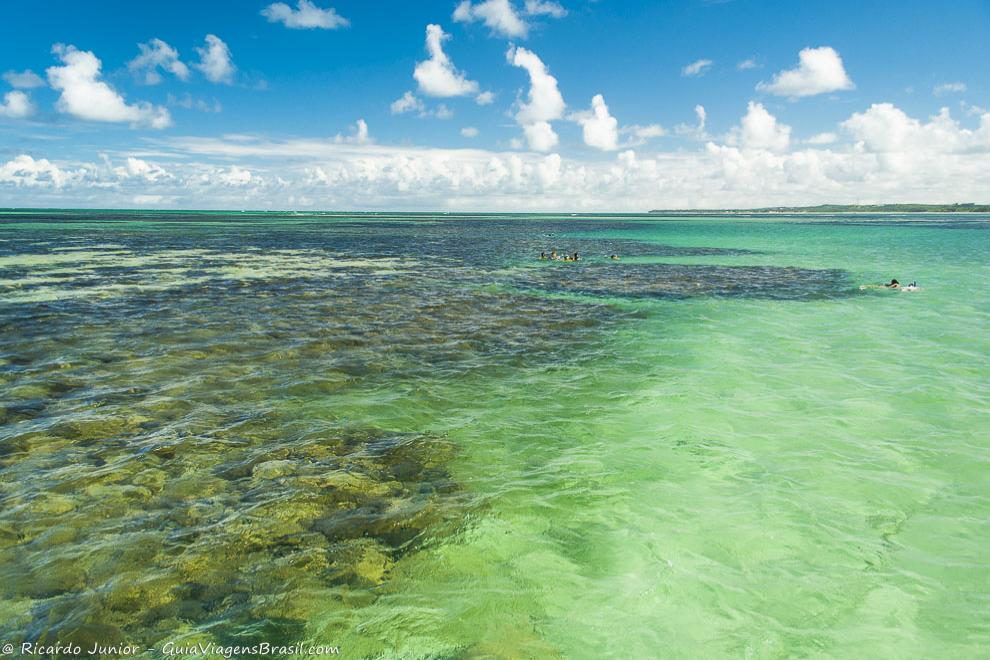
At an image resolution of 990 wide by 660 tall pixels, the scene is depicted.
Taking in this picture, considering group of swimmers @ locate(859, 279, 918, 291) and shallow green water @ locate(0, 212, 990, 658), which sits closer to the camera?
shallow green water @ locate(0, 212, 990, 658)

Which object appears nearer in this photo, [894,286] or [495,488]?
[495,488]

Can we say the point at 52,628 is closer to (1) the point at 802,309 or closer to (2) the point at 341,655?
(2) the point at 341,655

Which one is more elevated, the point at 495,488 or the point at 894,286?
the point at 894,286

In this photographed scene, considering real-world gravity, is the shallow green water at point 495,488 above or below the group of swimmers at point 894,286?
below

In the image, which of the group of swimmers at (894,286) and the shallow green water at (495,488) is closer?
the shallow green water at (495,488)

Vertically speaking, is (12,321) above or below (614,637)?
above

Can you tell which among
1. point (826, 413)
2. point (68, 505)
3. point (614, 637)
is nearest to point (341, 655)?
point (614, 637)

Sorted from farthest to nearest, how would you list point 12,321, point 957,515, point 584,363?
1. point 12,321
2. point 584,363
3. point 957,515

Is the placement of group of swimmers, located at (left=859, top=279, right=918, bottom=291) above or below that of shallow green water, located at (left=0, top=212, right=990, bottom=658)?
above
